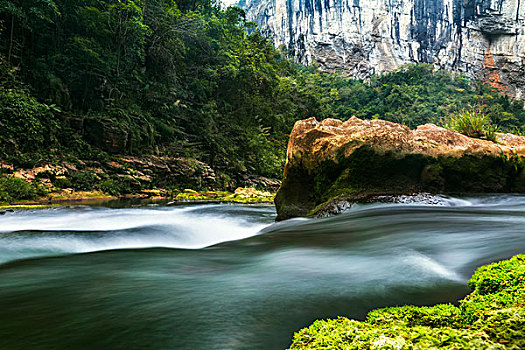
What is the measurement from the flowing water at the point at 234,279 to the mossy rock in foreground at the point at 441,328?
0.90ft

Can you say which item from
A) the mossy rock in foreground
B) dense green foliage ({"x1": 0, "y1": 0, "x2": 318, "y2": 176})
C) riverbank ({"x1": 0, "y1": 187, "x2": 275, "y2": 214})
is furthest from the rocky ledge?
dense green foliage ({"x1": 0, "y1": 0, "x2": 318, "y2": 176})

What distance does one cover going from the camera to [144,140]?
54.4 feet

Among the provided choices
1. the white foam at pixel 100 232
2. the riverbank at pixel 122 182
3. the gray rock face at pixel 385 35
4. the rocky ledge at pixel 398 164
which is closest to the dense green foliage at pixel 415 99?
the gray rock face at pixel 385 35

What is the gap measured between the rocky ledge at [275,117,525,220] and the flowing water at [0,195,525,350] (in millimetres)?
1043

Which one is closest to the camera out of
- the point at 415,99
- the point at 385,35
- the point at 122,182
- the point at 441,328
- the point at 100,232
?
the point at 441,328

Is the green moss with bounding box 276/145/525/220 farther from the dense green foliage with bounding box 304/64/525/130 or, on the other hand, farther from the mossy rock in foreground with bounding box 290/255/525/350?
the dense green foliage with bounding box 304/64/525/130

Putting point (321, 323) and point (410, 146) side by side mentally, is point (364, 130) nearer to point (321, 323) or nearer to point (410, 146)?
point (410, 146)

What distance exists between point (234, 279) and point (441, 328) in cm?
170

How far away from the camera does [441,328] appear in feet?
3.98

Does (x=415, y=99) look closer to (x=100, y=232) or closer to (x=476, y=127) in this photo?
(x=476, y=127)

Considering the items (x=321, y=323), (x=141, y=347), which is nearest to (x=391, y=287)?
(x=321, y=323)

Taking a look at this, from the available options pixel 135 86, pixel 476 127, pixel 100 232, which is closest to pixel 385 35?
pixel 135 86

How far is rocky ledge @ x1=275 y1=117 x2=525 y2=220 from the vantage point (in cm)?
616

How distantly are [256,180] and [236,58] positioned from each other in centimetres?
761
